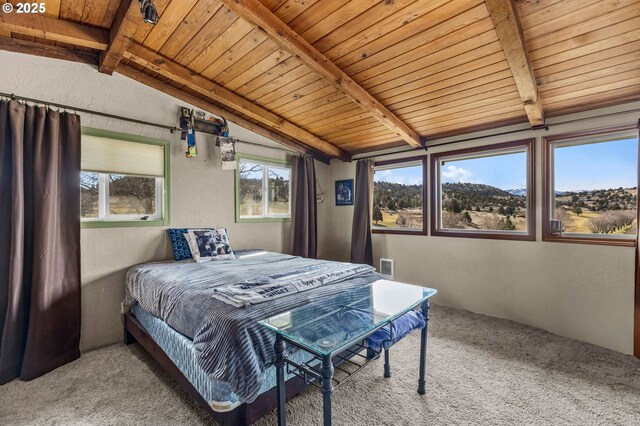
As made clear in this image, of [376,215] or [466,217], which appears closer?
[466,217]

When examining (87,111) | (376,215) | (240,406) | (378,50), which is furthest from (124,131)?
(376,215)

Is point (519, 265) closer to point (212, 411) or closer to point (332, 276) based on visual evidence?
point (332, 276)

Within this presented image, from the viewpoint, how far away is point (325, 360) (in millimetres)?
1134

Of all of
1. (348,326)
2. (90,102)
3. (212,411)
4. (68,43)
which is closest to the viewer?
(348,326)

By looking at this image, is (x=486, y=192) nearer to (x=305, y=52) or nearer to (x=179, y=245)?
(x=305, y=52)

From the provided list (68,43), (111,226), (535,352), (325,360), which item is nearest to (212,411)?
(325,360)

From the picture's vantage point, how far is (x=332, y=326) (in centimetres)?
139

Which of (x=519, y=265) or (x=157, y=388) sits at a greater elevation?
(x=519, y=265)

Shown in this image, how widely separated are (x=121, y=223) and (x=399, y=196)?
128 inches

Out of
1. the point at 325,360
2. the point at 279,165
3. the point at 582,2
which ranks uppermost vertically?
the point at 582,2

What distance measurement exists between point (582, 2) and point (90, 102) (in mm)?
3573

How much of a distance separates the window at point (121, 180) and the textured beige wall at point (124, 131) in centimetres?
8

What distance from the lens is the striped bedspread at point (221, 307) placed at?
1.38 meters

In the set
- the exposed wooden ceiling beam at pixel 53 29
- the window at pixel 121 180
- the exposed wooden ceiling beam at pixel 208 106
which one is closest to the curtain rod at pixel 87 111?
the window at pixel 121 180
